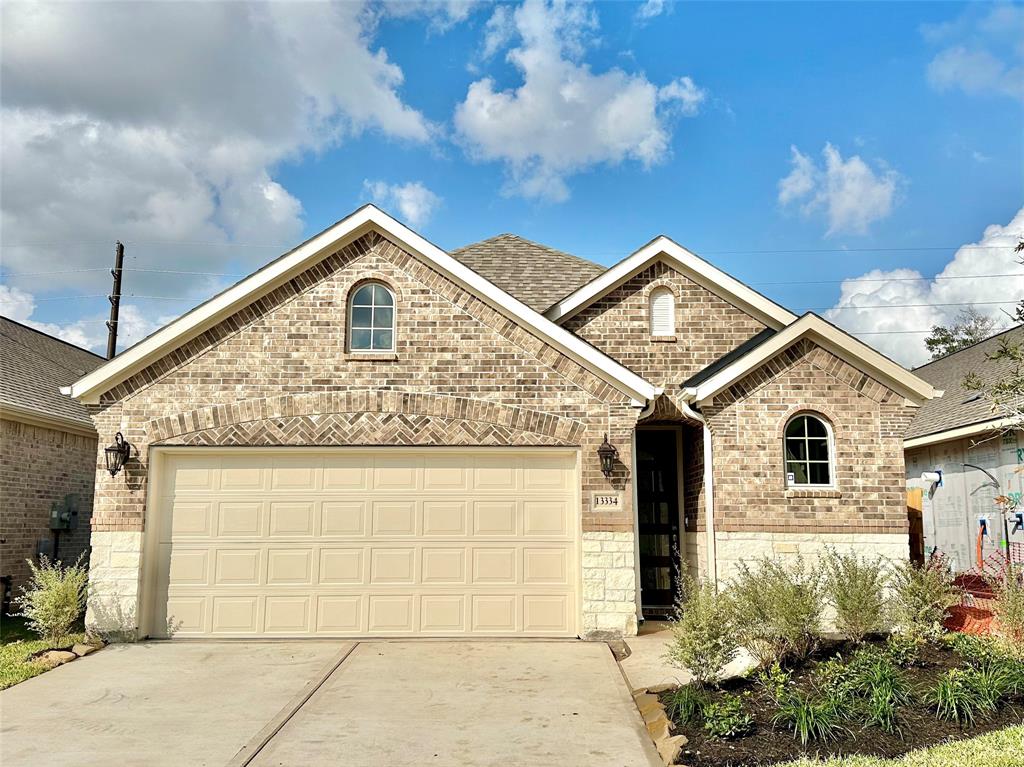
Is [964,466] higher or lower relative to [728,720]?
higher

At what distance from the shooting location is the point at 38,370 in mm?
16219

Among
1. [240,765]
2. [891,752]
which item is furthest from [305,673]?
[891,752]

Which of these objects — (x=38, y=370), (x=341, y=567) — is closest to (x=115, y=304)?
(x=38, y=370)

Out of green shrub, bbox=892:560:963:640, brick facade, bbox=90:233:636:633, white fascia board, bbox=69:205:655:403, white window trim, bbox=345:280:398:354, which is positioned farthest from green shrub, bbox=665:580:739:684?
white window trim, bbox=345:280:398:354

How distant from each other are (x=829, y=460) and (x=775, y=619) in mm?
4470

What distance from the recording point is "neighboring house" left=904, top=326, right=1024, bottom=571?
1493 centimetres

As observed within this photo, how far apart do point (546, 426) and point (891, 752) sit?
5.97m

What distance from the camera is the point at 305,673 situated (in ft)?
29.7

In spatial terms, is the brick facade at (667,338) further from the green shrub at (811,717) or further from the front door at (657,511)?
the green shrub at (811,717)

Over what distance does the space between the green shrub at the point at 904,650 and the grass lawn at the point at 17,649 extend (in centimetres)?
937

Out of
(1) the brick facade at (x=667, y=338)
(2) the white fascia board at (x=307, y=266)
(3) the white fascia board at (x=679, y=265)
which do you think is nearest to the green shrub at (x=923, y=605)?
(2) the white fascia board at (x=307, y=266)

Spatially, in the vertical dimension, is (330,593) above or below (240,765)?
above

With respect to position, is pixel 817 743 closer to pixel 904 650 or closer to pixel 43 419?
pixel 904 650

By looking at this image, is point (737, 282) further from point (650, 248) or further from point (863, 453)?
point (863, 453)
